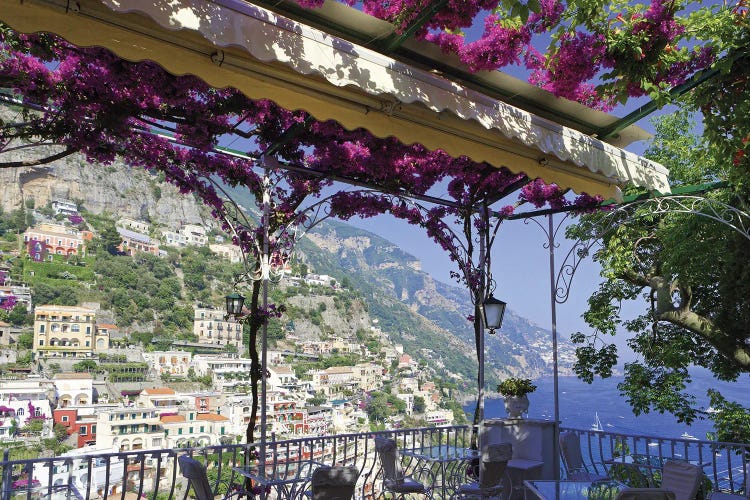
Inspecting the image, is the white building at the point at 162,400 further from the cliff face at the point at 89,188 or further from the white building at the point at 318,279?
the white building at the point at 318,279

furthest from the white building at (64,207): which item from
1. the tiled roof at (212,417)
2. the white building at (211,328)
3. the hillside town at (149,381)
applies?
the tiled roof at (212,417)

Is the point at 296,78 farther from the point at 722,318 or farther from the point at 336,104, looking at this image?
the point at 722,318

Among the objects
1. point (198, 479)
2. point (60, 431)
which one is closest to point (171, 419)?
point (60, 431)

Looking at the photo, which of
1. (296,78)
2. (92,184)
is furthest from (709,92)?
(92,184)

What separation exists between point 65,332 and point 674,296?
37.5 meters

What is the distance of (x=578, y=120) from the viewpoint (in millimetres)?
4520

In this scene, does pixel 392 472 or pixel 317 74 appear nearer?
pixel 317 74

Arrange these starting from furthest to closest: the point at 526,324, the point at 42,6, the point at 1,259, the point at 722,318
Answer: the point at 526,324, the point at 1,259, the point at 722,318, the point at 42,6

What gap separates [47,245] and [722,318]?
41080 mm

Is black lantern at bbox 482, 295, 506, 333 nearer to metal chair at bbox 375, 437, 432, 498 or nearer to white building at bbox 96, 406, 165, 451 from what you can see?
metal chair at bbox 375, 437, 432, 498

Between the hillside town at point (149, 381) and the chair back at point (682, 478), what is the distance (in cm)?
3441

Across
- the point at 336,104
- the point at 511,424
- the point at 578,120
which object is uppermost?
the point at 578,120

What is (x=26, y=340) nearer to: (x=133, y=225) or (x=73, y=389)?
(x=73, y=389)

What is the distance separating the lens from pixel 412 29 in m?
3.48
